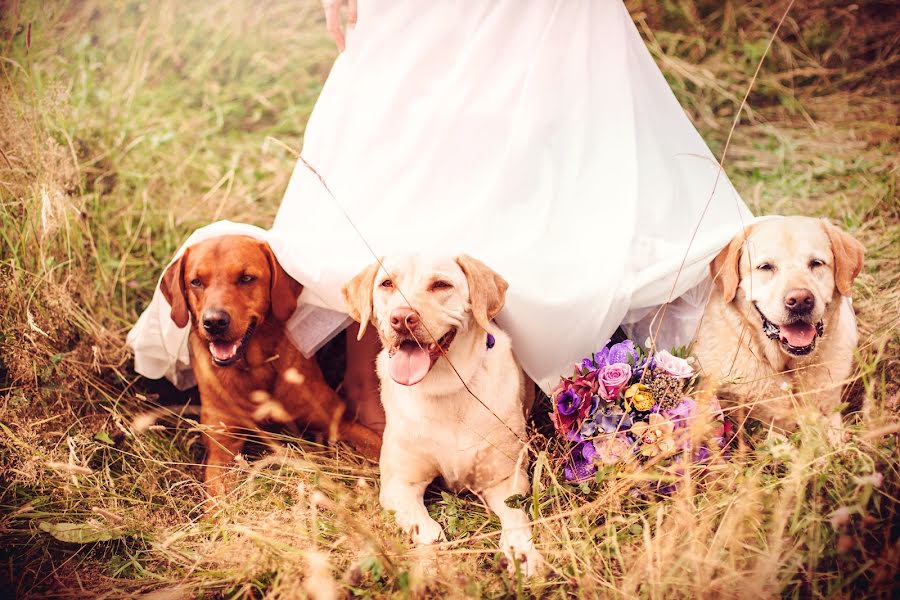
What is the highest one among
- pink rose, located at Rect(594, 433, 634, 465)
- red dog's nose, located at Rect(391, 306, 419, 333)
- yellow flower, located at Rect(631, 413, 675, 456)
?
red dog's nose, located at Rect(391, 306, 419, 333)

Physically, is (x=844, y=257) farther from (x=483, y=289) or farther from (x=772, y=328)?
(x=483, y=289)

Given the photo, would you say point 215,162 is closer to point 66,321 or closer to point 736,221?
point 66,321

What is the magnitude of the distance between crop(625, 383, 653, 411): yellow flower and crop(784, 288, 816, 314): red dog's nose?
23.6 inches

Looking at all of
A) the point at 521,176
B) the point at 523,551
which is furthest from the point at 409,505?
the point at 521,176

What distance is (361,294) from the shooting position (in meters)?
2.59

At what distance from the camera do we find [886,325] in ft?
9.96

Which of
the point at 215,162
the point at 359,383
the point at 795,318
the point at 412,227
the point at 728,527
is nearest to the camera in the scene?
the point at 728,527

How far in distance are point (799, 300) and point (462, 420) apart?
4.32ft

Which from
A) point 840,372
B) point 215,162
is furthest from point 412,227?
point 215,162

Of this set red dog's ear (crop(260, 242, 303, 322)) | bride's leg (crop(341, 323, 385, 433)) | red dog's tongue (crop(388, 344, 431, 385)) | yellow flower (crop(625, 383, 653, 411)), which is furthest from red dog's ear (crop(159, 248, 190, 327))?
yellow flower (crop(625, 383, 653, 411))

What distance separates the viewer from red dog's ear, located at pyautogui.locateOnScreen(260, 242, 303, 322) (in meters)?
3.02

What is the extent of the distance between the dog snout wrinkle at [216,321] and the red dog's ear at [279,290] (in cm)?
27

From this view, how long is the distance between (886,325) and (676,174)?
44.7 inches

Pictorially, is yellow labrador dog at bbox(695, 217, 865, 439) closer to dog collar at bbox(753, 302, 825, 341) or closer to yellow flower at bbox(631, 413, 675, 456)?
dog collar at bbox(753, 302, 825, 341)
